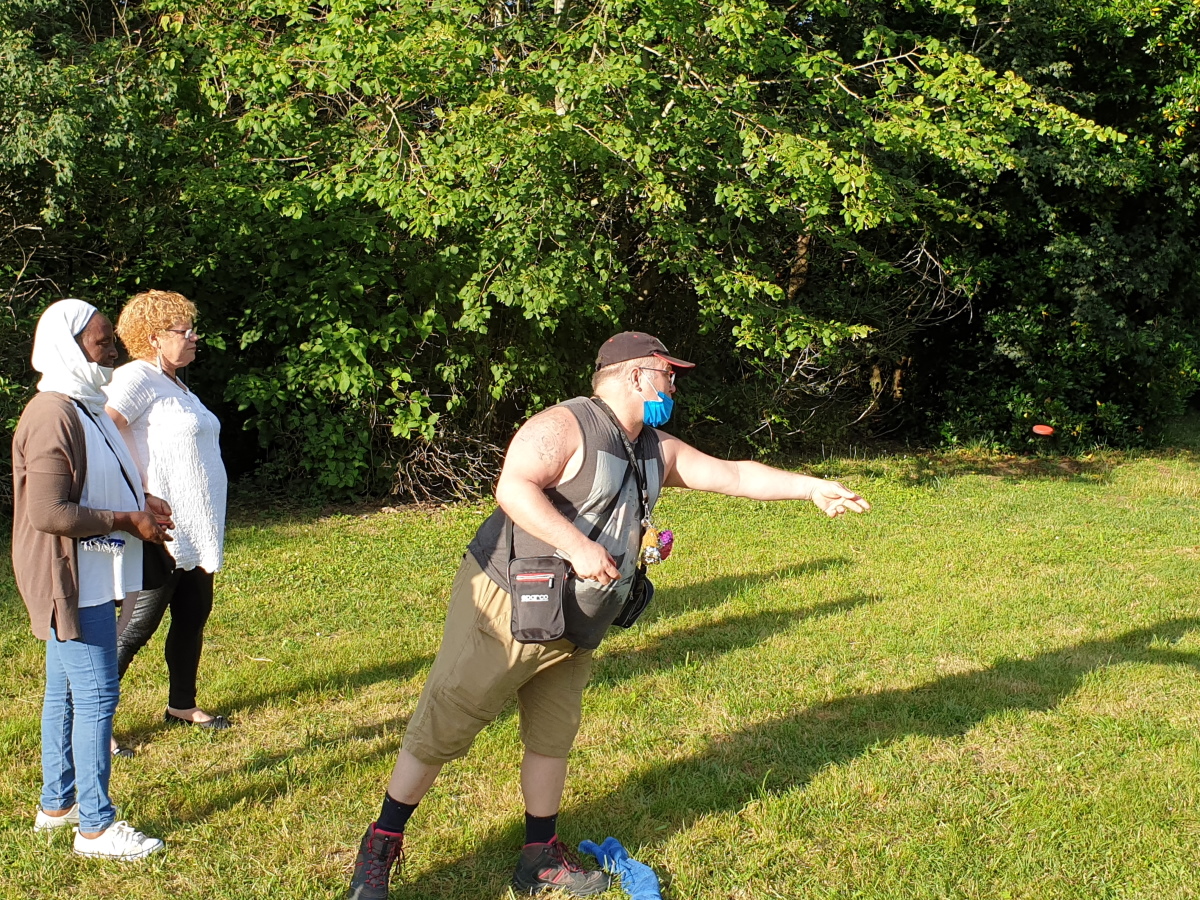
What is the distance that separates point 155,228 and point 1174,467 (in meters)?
11.9

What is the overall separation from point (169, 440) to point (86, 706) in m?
1.23

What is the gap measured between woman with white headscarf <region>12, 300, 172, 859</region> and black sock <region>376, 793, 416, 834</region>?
91cm

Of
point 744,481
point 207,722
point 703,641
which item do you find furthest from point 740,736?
point 207,722

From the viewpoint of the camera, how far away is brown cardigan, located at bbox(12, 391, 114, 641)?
3424mm

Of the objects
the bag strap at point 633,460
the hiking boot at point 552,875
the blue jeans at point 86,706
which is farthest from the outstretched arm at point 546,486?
the blue jeans at point 86,706

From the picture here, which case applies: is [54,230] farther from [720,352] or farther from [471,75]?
[720,352]

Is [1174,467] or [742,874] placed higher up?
[742,874]

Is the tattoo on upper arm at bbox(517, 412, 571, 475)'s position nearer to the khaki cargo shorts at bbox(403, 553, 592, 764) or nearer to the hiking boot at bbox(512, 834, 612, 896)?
the khaki cargo shorts at bbox(403, 553, 592, 764)

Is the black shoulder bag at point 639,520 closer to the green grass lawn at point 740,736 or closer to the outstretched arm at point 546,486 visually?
the outstretched arm at point 546,486

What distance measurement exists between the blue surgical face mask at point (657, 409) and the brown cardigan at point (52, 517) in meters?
1.74

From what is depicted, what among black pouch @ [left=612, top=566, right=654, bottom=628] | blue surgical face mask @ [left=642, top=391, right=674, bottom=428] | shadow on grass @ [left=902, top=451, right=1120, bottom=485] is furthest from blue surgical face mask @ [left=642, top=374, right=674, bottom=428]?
shadow on grass @ [left=902, top=451, right=1120, bottom=485]

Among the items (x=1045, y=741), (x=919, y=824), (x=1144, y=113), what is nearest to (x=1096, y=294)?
(x=1144, y=113)

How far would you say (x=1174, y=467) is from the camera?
45.6ft

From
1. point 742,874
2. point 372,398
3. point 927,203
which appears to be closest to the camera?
point 742,874
